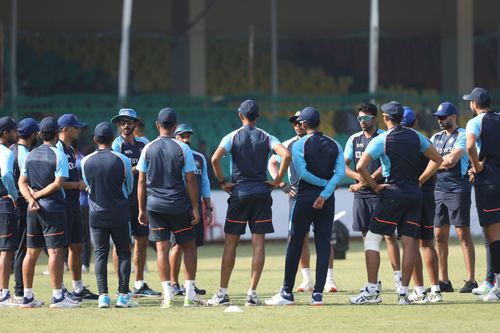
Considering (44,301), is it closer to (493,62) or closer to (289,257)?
(289,257)

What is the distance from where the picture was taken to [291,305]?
13.6 meters

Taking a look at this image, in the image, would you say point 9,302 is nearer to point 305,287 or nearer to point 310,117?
point 305,287

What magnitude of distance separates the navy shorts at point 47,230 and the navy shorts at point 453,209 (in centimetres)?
471

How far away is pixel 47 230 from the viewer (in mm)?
13695

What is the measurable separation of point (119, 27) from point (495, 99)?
42.7 feet

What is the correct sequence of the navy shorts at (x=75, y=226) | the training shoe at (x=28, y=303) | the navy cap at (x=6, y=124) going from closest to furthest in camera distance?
the training shoe at (x=28, y=303)
the navy cap at (x=6, y=124)
the navy shorts at (x=75, y=226)

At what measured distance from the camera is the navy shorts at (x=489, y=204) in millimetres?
14047

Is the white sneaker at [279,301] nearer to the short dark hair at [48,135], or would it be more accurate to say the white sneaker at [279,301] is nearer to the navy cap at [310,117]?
the navy cap at [310,117]

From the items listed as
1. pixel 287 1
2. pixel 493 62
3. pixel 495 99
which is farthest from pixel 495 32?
pixel 495 99

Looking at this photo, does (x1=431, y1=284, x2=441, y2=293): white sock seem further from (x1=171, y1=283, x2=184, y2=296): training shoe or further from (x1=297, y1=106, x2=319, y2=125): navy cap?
(x1=171, y1=283, x2=184, y2=296): training shoe

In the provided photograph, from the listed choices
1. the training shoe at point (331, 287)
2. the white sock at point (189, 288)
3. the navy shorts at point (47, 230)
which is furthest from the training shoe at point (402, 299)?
the navy shorts at point (47, 230)

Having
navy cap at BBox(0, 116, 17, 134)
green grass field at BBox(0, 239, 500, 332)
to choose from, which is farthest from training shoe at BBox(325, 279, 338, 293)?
navy cap at BBox(0, 116, 17, 134)

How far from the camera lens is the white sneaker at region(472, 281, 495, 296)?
1464 centimetres

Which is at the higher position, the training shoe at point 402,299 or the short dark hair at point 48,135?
the short dark hair at point 48,135
